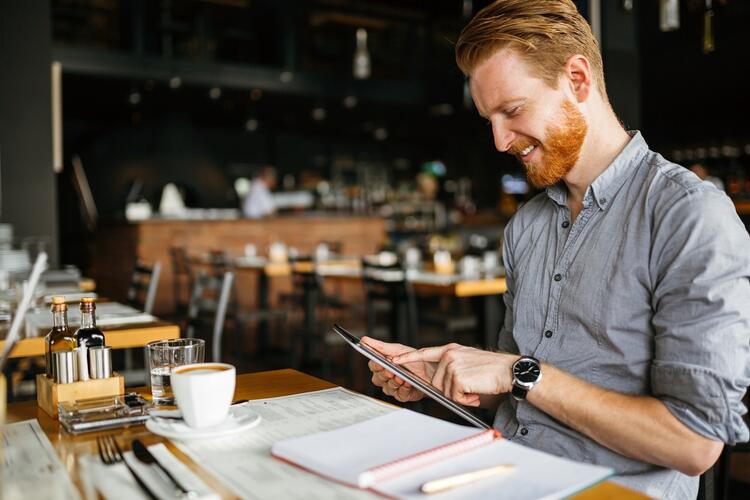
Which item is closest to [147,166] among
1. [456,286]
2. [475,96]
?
[456,286]

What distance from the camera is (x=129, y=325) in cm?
229

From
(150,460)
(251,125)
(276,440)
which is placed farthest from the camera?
(251,125)

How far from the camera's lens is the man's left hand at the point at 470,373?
3.96ft

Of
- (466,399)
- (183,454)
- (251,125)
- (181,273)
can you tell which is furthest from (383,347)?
(251,125)

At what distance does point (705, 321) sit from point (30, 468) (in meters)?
1.01

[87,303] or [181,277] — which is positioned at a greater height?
[87,303]

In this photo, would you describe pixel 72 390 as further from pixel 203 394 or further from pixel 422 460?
pixel 422 460

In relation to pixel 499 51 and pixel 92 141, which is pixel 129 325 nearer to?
pixel 499 51

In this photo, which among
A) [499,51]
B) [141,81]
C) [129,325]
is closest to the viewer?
[499,51]

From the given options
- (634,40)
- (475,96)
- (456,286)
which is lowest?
(456,286)

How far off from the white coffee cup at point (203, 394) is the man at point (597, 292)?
0.35 meters

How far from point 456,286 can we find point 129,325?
222 cm

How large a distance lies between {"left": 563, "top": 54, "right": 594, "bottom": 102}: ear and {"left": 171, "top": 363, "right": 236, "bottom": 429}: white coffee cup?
0.85 m

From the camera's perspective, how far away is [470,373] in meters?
1.21
